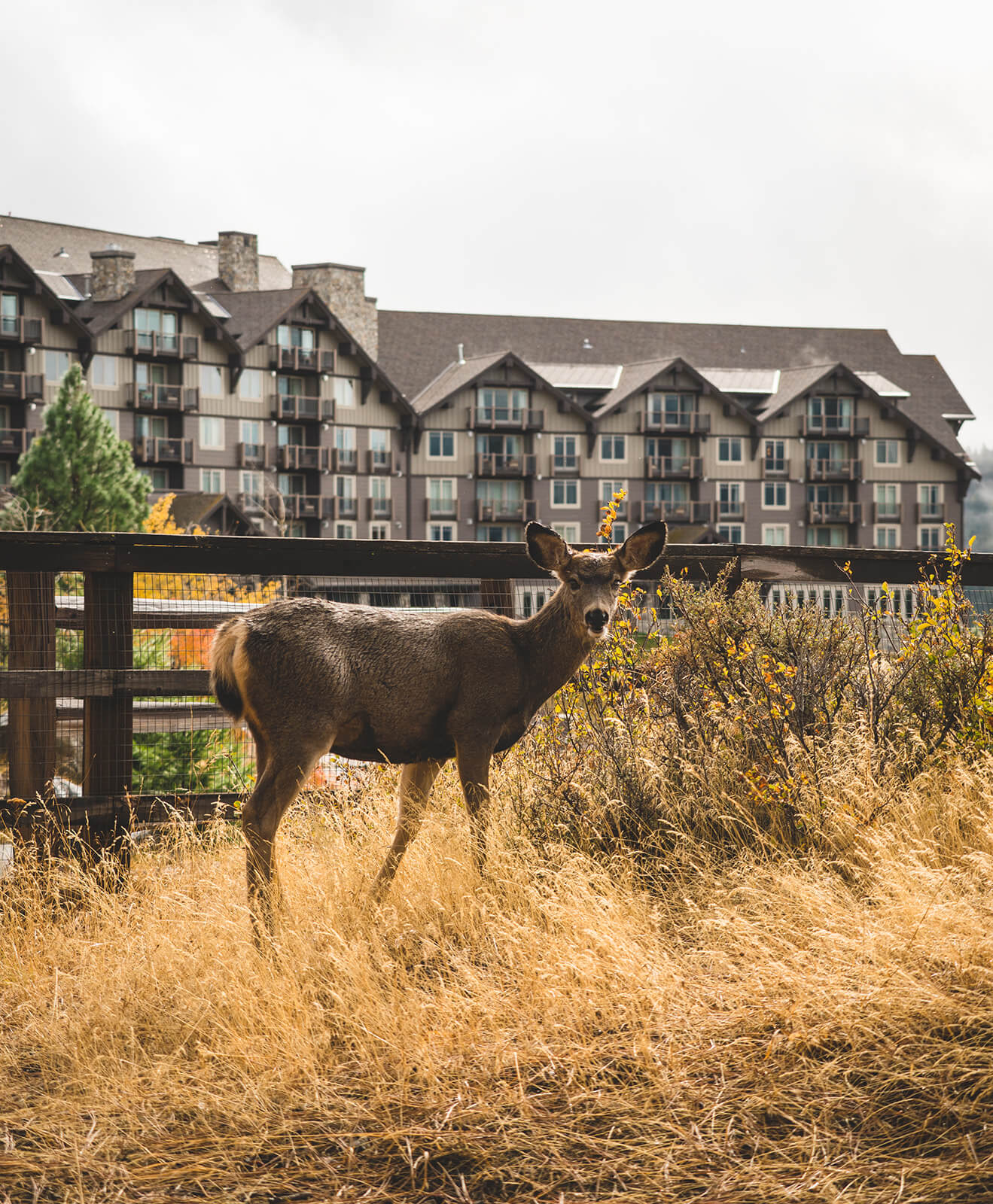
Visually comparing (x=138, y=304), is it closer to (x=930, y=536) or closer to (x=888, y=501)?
(x=888, y=501)

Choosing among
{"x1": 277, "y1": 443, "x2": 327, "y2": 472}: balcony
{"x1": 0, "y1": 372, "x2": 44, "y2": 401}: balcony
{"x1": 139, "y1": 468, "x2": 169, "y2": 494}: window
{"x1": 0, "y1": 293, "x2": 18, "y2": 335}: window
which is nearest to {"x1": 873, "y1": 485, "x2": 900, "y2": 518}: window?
{"x1": 277, "y1": 443, "x2": 327, "y2": 472}: balcony

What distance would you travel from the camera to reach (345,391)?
228ft

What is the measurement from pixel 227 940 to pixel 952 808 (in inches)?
126

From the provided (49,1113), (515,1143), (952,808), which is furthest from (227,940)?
(952,808)

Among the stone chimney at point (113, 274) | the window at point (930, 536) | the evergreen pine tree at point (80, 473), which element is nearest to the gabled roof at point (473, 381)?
the stone chimney at point (113, 274)

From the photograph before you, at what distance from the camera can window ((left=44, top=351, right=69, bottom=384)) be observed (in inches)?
2436

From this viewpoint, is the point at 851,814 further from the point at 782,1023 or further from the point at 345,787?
the point at 345,787

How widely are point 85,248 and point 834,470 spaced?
4319 cm

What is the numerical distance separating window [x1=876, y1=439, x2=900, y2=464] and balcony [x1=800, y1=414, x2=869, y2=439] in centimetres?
147

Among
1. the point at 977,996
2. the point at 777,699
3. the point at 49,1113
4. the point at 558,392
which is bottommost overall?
the point at 49,1113

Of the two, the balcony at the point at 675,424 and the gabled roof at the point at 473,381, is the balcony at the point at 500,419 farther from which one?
the balcony at the point at 675,424

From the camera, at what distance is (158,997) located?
5.10m

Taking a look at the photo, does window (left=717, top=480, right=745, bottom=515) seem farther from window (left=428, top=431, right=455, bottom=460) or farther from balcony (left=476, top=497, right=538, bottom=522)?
window (left=428, top=431, right=455, bottom=460)

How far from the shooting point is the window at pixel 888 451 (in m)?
76.6
